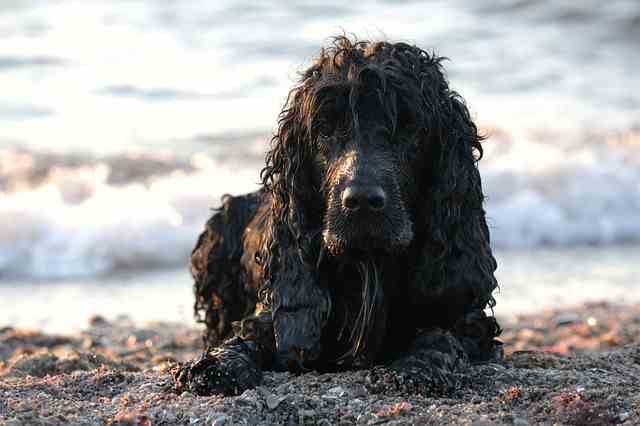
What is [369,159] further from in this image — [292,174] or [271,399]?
[271,399]

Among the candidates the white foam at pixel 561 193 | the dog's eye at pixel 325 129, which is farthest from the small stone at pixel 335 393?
the white foam at pixel 561 193

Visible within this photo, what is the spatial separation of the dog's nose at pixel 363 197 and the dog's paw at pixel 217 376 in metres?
0.96

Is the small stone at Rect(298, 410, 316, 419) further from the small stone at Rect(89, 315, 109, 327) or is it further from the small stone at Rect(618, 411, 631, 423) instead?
the small stone at Rect(89, 315, 109, 327)

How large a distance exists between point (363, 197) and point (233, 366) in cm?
104

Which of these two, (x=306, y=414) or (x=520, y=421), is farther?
(x=306, y=414)

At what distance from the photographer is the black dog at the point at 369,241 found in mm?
4906

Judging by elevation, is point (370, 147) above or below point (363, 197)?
above

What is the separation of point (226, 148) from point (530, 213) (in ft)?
19.3

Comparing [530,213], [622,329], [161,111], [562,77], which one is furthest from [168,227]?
[562,77]

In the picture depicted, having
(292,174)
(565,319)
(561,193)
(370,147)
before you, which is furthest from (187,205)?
(370,147)

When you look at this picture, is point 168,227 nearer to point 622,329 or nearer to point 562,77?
point 622,329

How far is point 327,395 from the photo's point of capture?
4777mm

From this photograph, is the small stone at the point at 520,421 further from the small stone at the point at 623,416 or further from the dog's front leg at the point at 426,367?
the dog's front leg at the point at 426,367

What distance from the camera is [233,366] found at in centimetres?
496
